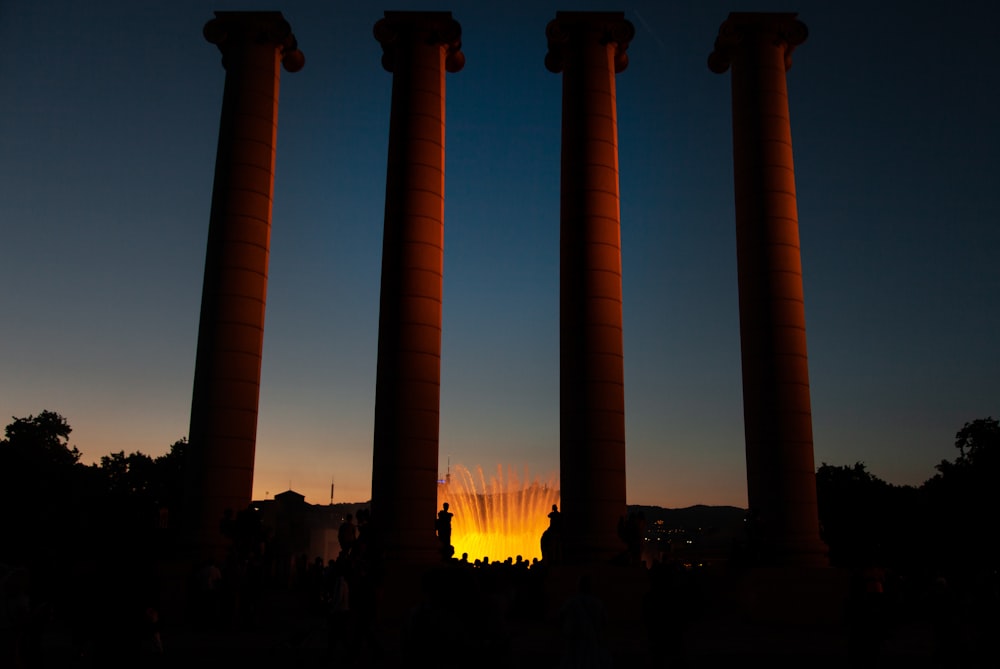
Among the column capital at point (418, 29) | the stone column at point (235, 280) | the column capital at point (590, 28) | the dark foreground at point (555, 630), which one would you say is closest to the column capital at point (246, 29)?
the stone column at point (235, 280)

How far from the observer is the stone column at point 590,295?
253ft

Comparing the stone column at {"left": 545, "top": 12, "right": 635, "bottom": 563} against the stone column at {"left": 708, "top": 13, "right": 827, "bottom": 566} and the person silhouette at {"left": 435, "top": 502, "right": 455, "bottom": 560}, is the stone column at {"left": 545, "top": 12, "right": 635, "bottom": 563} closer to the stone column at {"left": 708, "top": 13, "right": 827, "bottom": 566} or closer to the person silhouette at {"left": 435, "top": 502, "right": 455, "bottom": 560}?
the person silhouette at {"left": 435, "top": 502, "right": 455, "bottom": 560}

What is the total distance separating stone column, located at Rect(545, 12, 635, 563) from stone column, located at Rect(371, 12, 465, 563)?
11002 millimetres

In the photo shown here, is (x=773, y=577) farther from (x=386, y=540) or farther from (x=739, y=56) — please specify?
(x=739, y=56)

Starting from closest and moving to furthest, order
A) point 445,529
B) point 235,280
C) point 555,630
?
point 555,630 → point 235,280 → point 445,529

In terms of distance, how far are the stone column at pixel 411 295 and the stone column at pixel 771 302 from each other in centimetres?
2703

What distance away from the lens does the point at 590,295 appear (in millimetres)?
81250

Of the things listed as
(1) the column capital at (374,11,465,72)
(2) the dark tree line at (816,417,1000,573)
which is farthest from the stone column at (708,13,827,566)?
(2) the dark tree line at (816,417,1000,573)

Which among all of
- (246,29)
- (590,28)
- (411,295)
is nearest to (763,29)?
(590,28)

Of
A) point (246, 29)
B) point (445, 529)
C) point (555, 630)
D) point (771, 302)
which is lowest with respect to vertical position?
point (555, 630)

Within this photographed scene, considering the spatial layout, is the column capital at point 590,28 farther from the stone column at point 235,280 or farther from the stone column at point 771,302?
the stone column at point 235,280

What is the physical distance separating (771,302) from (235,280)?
152 ft

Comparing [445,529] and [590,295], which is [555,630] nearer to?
[445,529]

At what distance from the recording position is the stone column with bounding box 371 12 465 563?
7656cm
